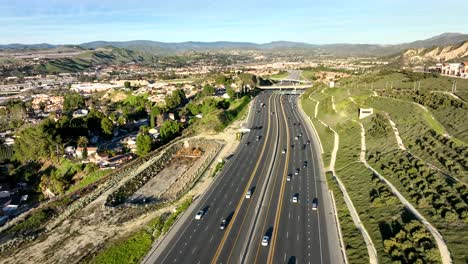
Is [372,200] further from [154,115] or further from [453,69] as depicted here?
[453,69]

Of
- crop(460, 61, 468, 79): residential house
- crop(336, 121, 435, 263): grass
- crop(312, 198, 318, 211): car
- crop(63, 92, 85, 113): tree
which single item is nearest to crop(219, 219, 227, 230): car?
crop(312, 198, 318, 211): car

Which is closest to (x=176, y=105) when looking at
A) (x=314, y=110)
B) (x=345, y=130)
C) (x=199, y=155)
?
(x=314, y=110)

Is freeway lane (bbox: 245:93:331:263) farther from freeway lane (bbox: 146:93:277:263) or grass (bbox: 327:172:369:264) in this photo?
freeway lane (bbox: 146:93:277:263)

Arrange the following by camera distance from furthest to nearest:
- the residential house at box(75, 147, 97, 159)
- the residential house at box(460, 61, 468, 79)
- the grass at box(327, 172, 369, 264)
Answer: the residential house at box(460, 61, 468, 79) → the residential house at box(75, 147, 97, 159) → the grass at box(327, 172, 369, 264)

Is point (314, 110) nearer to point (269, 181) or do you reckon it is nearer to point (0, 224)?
point (269, 181)

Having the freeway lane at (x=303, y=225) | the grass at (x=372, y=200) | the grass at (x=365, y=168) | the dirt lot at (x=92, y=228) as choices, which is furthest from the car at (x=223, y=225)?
the grass at (x=372, y=200)

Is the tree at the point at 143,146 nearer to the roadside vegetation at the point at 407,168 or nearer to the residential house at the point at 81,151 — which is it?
the residential house at the point at 81,151
